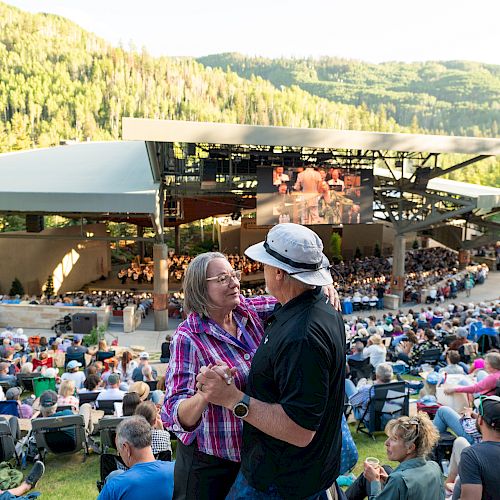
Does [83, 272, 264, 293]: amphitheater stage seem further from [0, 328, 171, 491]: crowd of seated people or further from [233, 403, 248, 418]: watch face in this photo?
[233, 403, 248, 418]: watch face

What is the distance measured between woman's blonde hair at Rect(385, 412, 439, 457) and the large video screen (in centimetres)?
1584

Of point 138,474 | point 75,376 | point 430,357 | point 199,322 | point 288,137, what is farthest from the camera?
point 288,137

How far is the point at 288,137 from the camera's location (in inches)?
635

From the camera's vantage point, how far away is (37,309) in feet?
57.8

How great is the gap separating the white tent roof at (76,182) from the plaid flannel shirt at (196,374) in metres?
14.4

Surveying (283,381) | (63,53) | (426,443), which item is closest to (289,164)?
(426,443)

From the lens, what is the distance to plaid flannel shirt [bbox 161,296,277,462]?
197 centimetres

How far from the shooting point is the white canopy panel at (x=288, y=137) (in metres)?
14.9

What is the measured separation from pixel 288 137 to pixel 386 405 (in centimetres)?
1124

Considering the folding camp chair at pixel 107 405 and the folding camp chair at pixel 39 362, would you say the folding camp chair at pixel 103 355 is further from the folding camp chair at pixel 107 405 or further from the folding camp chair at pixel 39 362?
the folding camp chair at pixel 107 405

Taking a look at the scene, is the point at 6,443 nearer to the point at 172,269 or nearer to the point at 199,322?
the point at 199,322

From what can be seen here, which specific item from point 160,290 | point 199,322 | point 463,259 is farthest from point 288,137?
point 463,259

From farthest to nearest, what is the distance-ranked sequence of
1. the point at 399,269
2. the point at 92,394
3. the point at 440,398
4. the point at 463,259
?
the point at 463,259
the point at 399,269
the point at 92,394
the point at 440,398

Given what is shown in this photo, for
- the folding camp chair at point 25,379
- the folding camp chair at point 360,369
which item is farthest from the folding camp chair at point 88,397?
the folding camp chair at point 360,369
